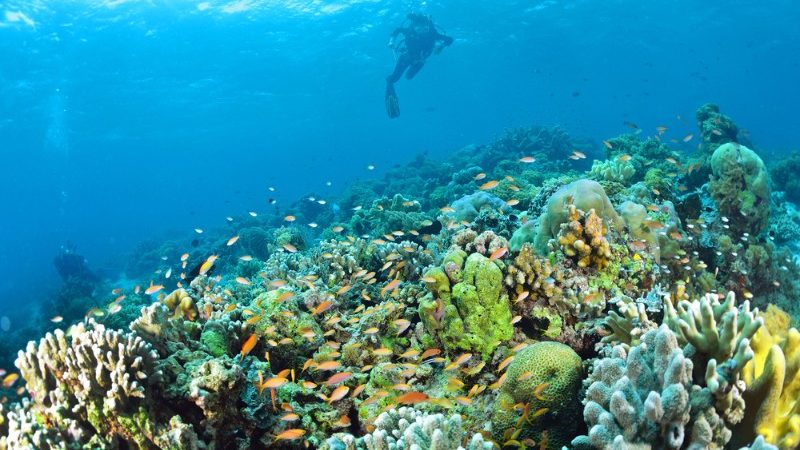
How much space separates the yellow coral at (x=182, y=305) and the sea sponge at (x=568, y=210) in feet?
17.6

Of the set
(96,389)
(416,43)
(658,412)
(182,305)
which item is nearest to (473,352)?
(658,412)

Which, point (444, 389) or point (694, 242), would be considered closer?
point (444, 389)

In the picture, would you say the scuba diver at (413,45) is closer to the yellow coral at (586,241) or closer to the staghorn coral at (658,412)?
the yellow coral at (586,241)

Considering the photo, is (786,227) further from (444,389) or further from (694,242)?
(444,389)

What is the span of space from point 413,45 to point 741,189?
22693 millimetres

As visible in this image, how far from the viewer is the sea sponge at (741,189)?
1107 centimetres

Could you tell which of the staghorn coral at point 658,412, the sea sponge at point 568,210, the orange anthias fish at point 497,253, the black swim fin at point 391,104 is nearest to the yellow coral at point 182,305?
the orange anthias fish at point 497,253

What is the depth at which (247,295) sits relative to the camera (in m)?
8.88

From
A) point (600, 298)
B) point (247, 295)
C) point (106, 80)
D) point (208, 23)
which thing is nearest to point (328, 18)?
point (208, 23)

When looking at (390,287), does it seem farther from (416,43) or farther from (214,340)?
(416,43)

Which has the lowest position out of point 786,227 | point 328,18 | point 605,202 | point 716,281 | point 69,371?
point 786,227

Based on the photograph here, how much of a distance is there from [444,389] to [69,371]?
3746 mm

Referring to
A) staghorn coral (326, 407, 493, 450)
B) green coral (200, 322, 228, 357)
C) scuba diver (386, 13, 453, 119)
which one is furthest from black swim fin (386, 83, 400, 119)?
staghorn coral (326, 407, 493, 450)

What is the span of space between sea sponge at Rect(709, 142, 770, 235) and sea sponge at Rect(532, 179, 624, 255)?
6.48 metres
